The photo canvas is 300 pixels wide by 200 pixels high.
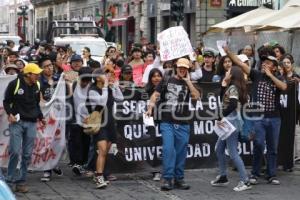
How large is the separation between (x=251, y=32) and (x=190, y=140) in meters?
9.83

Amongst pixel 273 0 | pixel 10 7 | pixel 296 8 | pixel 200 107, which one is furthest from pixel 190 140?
Result: pixel 10 7

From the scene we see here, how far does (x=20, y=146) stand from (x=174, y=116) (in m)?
1.97

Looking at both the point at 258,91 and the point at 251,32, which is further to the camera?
the point at 251,32

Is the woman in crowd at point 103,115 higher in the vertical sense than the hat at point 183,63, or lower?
lower

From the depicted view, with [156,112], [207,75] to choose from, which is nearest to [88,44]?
[207,75]

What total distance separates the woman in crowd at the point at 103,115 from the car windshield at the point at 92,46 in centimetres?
1303

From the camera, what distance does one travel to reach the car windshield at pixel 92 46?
23203 mm

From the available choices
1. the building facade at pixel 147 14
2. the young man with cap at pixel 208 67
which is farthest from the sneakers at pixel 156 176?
the building facade at pixel 147 14

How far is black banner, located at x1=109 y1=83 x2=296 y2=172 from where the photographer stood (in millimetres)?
10648

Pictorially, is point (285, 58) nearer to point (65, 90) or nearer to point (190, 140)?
point (190, 140)

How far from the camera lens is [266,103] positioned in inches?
402

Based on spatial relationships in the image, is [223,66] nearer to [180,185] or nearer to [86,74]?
[86,74]

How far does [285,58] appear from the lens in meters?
11.4

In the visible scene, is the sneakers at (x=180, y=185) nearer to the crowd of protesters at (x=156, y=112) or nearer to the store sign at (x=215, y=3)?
the crowd of protesters at (x=156, y=112)
